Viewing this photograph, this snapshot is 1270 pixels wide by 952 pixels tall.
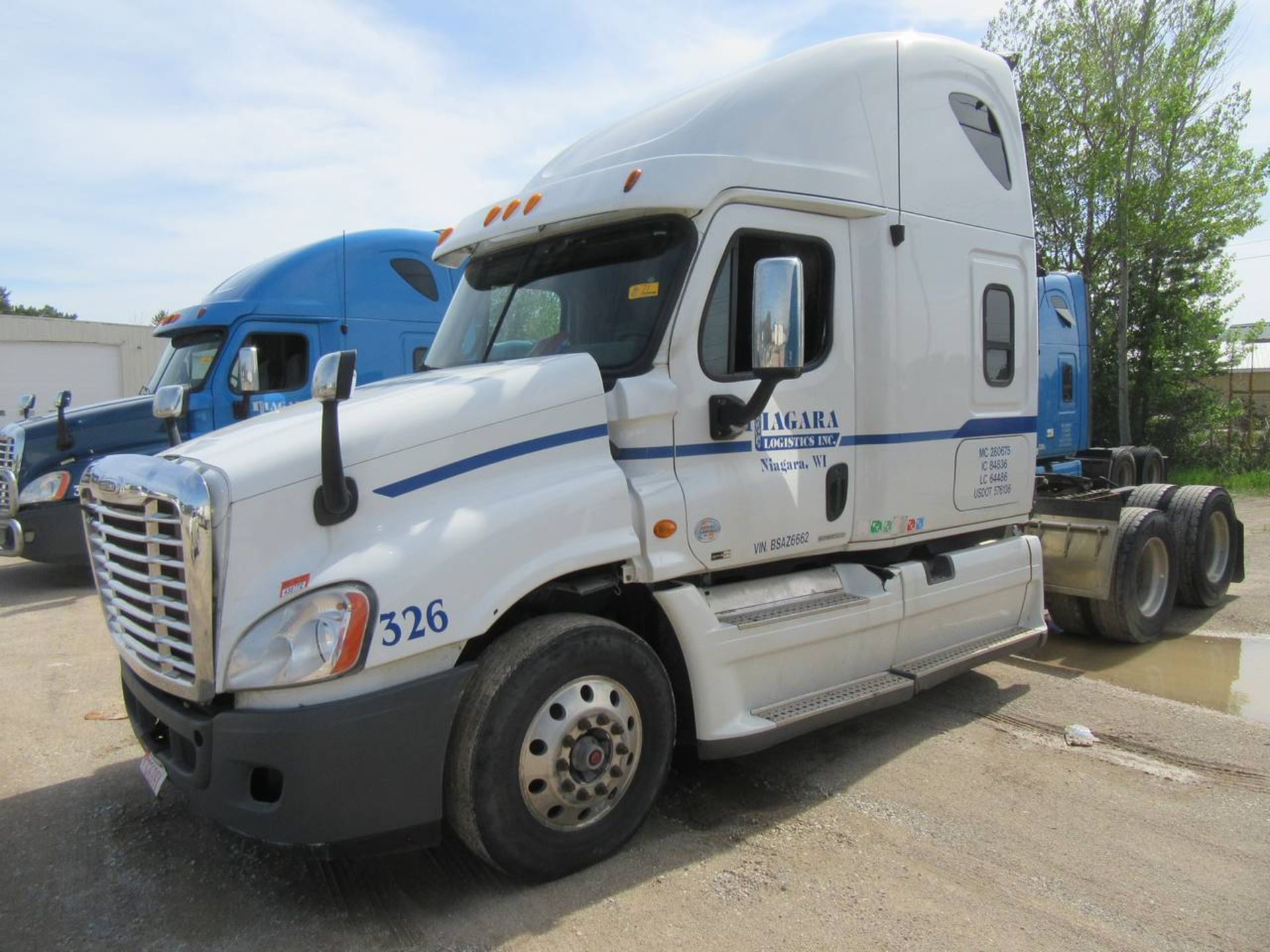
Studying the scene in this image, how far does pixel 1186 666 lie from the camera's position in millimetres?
6277

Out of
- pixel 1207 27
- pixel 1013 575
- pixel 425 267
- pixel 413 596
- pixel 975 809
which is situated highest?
pixel 1207 27

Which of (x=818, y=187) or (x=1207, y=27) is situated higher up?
(x=1207, y=27)

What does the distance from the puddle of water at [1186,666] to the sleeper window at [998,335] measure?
7.34 ft

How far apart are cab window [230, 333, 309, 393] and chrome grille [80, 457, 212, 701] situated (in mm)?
5902

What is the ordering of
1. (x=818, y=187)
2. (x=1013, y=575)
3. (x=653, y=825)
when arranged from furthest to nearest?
(x=1013, y=575)
(x=818, y=187)
(x=653, y=825)

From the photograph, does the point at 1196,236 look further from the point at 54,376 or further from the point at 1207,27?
the point at 54,376

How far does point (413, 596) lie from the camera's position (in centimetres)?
298

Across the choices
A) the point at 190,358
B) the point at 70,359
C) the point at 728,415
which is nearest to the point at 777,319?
the point at 728,415

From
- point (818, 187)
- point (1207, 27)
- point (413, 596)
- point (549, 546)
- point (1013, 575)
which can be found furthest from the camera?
point (1207, 27)

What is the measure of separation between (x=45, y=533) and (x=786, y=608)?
7831mm

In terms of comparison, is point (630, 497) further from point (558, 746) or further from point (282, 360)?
point (282, 360)

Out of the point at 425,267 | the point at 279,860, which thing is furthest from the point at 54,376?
the point at 279,860

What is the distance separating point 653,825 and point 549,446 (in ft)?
5.62

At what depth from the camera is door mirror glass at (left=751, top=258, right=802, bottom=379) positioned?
3486mm
